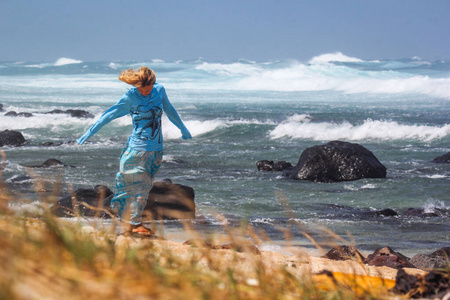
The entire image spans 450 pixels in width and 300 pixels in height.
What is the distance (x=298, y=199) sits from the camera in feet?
38.8

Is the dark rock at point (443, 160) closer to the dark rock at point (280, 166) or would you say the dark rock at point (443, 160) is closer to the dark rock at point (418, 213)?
the dark rock at point (280, 166)

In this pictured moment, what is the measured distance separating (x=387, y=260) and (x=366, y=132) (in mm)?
20237

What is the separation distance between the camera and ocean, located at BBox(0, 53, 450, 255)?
30.2ft

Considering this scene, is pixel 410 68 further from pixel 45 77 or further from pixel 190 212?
pixel 190 212

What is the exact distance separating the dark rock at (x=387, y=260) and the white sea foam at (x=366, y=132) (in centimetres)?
1816

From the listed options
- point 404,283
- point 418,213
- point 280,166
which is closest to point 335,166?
point 280,166

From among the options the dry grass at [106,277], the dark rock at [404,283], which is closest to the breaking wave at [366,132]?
the dark rock at [404,283]

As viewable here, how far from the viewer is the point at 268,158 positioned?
1842 centimetres

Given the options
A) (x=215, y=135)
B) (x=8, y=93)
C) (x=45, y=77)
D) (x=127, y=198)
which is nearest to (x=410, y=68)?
(x=45, y=77)

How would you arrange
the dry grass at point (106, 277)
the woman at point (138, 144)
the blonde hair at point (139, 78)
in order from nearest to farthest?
1. the dry grass at point (106, 277)
2. the blonde hair at point (139, 78)
3. the woman at point (138, 144)

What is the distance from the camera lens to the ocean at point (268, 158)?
9195mm

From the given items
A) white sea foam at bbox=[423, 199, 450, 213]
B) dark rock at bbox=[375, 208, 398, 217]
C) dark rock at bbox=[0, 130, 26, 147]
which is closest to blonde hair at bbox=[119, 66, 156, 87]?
dark rock at bbox=[375, 208, 398, 217]

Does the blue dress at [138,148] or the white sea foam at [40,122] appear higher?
the blue dress at [138,148]

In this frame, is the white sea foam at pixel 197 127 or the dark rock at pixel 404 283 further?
the white sea foam at pixel 197 127
